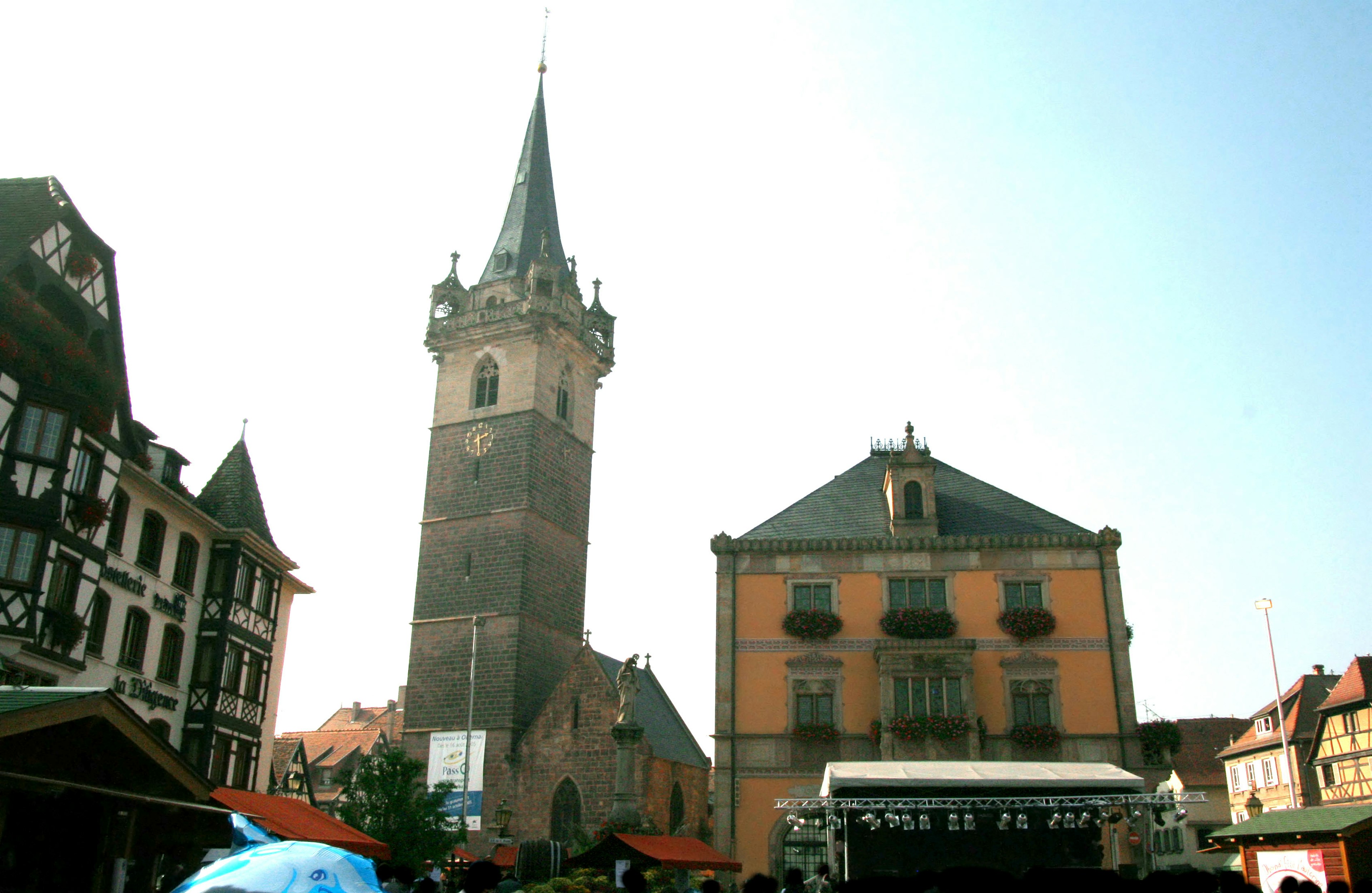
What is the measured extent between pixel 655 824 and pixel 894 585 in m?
13.9

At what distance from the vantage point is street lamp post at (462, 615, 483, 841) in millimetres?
40812

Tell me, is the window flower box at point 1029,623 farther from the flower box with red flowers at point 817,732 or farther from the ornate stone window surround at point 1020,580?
the flower box with red flowers at point 817,732

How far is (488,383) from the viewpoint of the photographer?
4975 centimetres

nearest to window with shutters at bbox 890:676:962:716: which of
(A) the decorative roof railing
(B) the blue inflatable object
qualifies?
(A) the decorative roof railing

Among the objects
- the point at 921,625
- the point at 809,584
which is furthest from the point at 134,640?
the point at 921,625

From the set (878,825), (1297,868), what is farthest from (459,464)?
(1297,868)

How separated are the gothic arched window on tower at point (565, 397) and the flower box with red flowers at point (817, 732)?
74.8 ft

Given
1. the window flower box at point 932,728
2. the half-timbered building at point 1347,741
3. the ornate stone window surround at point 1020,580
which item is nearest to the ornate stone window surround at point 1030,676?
the ornate stone window surround at point 1020,580

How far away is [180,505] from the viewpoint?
96.7 feet

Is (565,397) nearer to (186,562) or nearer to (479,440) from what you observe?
(479,440)

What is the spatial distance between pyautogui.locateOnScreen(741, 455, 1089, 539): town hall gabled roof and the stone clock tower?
46.7 feet

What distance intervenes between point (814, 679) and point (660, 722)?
19250 millimetres

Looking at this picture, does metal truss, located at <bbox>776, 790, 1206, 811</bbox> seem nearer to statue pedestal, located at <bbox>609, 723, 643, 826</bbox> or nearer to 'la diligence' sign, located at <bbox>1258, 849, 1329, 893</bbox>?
'la diligence' sign, located at <bbox>1258, 849, 1329, 893</bbox>

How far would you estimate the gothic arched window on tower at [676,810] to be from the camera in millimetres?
44281
